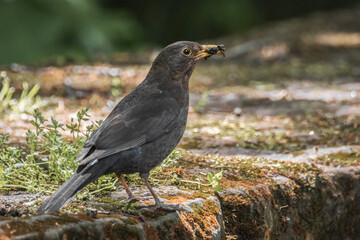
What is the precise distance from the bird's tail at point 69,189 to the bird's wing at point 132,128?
0.18ft

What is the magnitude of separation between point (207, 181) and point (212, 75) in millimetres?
4266

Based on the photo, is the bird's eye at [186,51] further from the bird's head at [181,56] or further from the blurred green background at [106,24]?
the blurred green background at [106,24]

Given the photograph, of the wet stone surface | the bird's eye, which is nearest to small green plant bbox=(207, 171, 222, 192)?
the wet stone surface

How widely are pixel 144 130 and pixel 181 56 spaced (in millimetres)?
726

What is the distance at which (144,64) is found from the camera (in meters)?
8.09

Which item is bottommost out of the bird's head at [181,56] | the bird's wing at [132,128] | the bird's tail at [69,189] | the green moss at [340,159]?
the bird's tail at [69,189]

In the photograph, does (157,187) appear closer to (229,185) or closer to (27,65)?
(229,185)

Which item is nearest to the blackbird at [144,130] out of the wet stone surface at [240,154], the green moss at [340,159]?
the wet stone surface at [240,154]

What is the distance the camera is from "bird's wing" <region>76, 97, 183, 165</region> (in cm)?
305

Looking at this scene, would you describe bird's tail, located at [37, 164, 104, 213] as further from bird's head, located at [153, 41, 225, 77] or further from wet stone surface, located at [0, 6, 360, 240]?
bird's head, located at [153, 41, 225, 77]

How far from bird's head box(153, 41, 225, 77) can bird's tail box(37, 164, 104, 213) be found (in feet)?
3.37

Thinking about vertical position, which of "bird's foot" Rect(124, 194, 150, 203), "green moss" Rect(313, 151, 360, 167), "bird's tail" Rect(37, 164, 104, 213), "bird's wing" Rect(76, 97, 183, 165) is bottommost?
"bird's foot" Rect(124, 194, 150, 203)

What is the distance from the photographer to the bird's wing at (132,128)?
3055 mm

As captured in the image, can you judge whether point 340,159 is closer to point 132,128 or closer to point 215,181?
point 215,181
